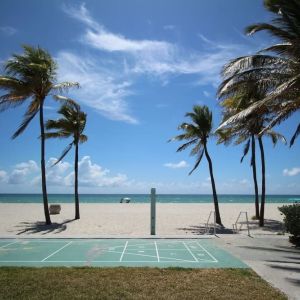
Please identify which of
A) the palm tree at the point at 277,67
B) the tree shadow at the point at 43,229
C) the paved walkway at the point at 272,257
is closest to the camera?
the paved walkway at the point at 272,257

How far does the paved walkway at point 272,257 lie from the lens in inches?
330

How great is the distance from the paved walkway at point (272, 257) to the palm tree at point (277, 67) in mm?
4310

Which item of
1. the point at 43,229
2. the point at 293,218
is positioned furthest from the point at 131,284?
the point at 43,229

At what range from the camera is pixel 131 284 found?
26.1 ft

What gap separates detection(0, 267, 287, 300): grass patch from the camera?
711 centimetres

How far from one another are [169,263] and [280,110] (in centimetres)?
702

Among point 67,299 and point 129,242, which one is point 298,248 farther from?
point 67,299

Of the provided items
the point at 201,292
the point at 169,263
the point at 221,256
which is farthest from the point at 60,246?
the point at 201,292

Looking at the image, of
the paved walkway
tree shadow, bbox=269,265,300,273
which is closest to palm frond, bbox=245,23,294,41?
the paved walkway

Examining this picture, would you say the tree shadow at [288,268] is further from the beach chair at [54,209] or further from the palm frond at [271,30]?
the beach chair at [54,209]

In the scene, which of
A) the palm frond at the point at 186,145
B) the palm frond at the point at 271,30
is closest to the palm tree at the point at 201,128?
the palm frond at the point at 186,145

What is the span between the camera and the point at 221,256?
1212cm

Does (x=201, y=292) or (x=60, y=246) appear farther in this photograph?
(x=60, y=246)

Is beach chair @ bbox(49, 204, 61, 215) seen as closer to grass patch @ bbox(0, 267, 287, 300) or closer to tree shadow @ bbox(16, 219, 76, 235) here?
tree shadow @ bbox(16, 219, 76, 235)
